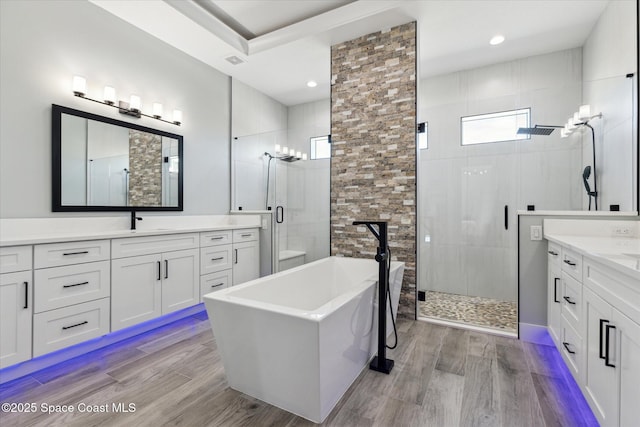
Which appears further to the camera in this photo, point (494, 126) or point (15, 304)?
point (494, 126)

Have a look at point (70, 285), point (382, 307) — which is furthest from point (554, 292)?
point (70, 285)

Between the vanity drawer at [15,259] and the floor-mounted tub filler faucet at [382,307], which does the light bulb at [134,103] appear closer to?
the vanity drawer at [15,259]

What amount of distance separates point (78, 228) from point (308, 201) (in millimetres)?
2368

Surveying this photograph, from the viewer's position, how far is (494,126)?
3256 mm

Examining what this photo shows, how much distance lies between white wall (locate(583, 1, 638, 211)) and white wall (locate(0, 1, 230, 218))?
14.2 ft

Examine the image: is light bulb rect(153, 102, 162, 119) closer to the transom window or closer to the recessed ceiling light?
the transom window

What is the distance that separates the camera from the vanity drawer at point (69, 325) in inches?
76.7

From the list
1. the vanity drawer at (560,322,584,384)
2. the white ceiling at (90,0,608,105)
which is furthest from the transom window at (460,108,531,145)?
the vanity drawer at (560,322,584,384)

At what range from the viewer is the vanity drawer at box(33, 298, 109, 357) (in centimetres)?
195

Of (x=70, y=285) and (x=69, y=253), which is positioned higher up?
(x=69, y=253)

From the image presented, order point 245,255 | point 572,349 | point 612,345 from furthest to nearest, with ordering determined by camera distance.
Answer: point 245,255 < point 572,349 < point 612,345

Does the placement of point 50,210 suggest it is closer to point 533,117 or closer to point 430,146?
point 430,146

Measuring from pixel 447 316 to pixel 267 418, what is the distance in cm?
222

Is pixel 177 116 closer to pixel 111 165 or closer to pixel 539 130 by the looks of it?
pixel 111 165
